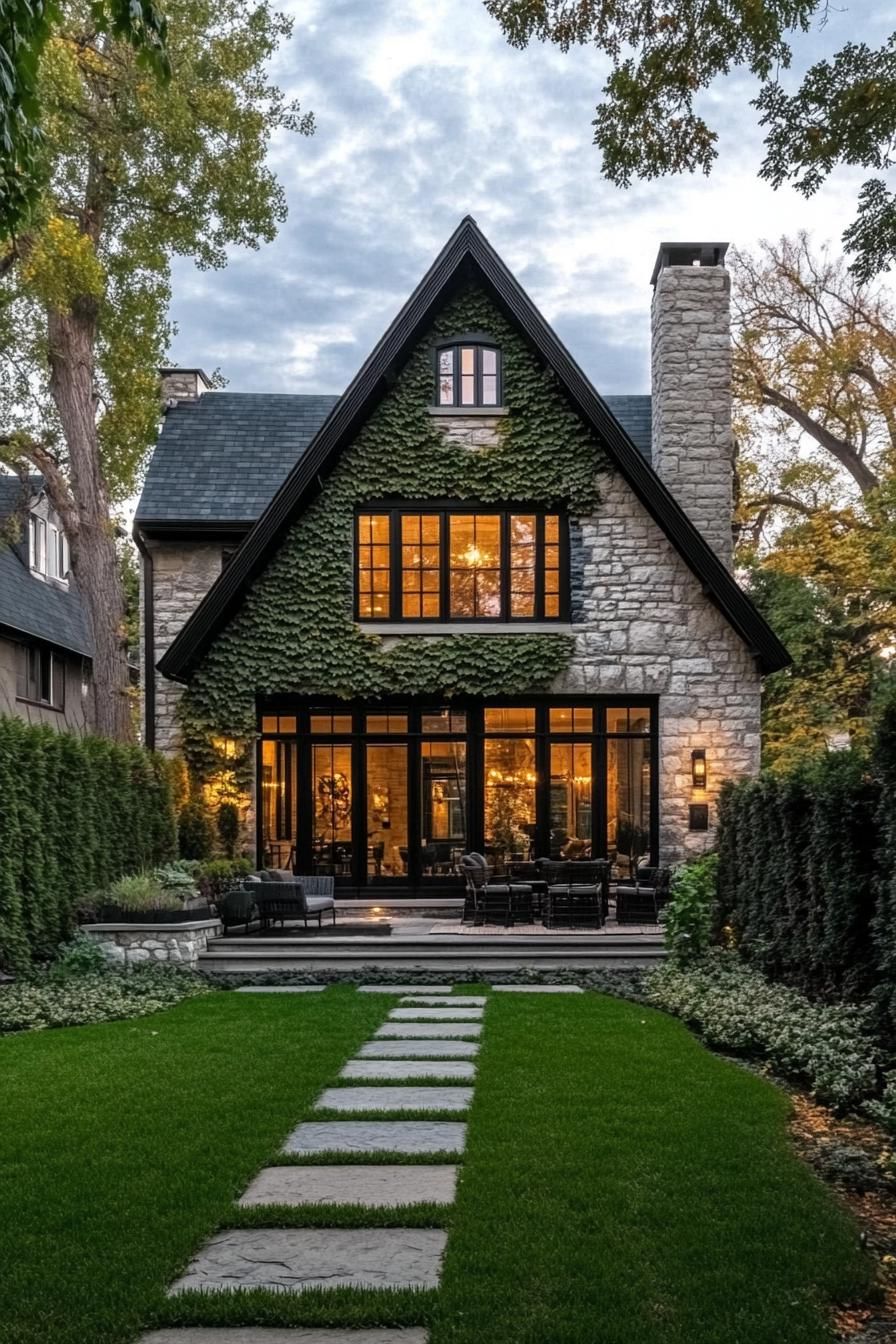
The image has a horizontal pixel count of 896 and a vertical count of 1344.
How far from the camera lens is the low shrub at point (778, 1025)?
6855 mm

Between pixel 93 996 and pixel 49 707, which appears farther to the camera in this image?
pixel 49 707

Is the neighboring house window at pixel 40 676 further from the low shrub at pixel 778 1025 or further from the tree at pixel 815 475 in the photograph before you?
the low shrub at pixel 778 1025

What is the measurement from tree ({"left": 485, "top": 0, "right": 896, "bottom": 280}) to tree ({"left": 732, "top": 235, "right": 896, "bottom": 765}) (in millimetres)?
15404

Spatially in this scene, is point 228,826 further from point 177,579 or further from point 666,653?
point 666,653

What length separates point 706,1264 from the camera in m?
4.24

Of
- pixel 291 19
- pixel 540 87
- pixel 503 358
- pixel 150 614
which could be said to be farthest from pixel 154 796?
pixel 291 19

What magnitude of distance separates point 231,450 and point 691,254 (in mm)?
7672

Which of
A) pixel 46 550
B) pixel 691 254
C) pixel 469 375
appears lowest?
pixel 46 550

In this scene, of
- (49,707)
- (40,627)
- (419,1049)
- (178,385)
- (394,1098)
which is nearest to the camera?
(394,1098)

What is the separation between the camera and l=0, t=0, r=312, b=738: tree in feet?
53.2

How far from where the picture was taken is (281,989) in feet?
36.6

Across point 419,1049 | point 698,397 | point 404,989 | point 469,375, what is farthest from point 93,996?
point 698,397

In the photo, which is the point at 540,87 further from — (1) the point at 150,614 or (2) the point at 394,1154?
(1) the point at 150,614

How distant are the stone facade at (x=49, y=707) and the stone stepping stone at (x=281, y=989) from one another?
11303 millimetres
